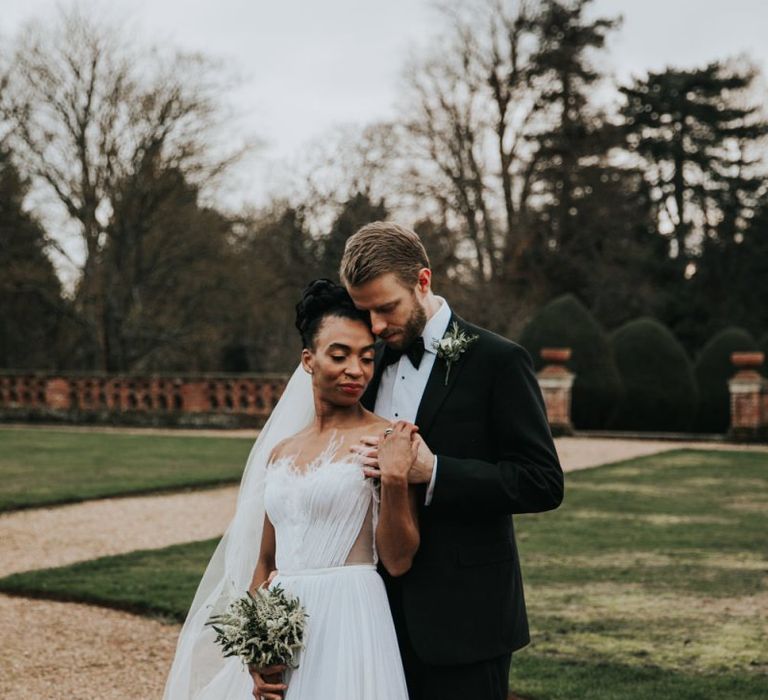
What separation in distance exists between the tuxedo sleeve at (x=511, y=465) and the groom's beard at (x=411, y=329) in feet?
0.79

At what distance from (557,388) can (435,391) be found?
17.8 meters

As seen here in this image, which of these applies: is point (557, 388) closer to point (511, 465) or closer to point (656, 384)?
point (656, 384)

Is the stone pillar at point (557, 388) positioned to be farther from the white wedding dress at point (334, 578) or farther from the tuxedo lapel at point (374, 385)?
the white wedding dress at point (334, 578)

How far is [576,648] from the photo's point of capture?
5.45 meters

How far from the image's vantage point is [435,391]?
9.02 feet

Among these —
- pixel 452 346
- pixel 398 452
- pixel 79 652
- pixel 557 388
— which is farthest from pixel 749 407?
pixel 398 452

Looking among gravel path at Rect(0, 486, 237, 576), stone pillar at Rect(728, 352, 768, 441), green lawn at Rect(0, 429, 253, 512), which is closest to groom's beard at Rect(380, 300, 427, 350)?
gravel path at Rect(0, 486, 237, 576)

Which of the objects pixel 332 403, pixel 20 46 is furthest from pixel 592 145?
pixel 332 403

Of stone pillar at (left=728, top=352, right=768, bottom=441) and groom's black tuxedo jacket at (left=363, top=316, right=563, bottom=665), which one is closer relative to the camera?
groom's black tuxedo jacket at (left=363, top=316, right=563, bottom=665)

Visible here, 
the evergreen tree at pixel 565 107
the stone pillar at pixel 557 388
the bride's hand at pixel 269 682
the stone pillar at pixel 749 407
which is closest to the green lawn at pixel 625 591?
the bride's hand at pixel 269 682

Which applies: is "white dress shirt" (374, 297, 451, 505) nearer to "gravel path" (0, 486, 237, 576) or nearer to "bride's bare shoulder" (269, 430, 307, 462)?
"bride's bare shoulder" (269, 430, 307, 462)

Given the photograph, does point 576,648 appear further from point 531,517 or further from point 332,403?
point 531,517

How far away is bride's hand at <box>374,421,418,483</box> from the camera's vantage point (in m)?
2.49

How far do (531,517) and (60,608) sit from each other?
4945 mm
